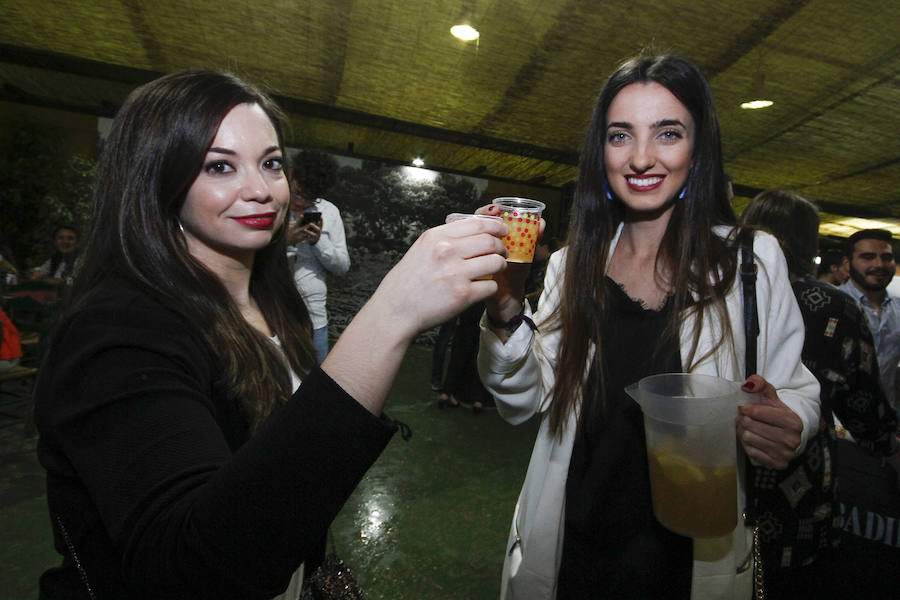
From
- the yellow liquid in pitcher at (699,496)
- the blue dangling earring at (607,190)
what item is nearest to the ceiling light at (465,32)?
the blue dangling earring at (607,190)

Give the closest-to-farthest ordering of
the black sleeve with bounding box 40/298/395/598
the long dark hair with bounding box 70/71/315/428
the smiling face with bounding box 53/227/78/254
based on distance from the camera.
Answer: the black sleeve with bounding box 40/298/395/598 < the long dark hair with bounding box 70/71/315/428 < the smiling face with bounding box 53/227/78/254

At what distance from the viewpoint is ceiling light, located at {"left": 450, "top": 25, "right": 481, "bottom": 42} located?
15.2 ft

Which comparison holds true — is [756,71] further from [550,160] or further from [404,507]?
[404,507]

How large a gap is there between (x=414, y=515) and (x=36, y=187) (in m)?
7.70

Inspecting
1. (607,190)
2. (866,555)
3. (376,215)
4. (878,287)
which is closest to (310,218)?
(607,190)

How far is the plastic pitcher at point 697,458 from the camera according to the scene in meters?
1.16

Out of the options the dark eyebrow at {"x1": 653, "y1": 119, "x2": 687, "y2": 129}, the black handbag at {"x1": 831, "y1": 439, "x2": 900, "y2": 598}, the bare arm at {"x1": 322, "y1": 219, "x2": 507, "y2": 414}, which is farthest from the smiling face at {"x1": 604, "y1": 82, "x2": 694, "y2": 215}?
the black handbag at {"x1": 831, "y1": 439, "x2": 900, "y2": 598}

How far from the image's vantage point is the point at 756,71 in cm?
505

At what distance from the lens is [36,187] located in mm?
7211

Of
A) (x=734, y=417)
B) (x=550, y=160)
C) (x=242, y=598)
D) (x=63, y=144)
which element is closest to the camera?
(x=242, y=598)

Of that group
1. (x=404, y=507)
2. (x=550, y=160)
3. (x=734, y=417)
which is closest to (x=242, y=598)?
(x=734, y=417)

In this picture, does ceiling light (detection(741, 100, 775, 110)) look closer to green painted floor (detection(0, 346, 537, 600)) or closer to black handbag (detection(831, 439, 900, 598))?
green painted floor (detection(0, 346, 537, 600))

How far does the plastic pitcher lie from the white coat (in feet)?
0.70

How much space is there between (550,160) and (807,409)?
786cm
